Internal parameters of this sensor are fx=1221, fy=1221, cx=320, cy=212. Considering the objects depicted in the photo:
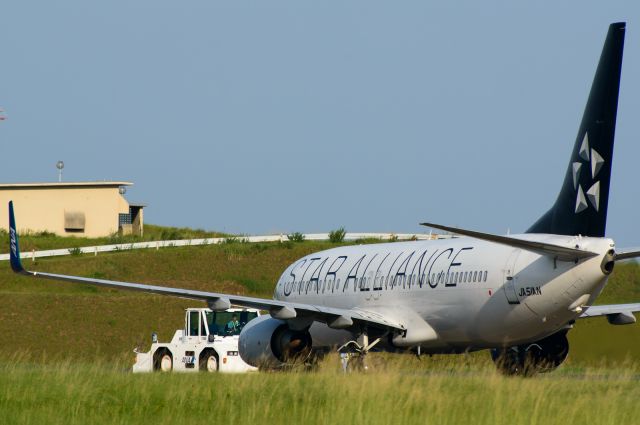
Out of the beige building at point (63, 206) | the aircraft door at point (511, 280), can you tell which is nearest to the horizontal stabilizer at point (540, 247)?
the aircraft door at point (511, 280)

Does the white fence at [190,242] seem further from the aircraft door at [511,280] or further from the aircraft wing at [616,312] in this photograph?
the aircraft door at [511,280]

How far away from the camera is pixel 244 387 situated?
17.7 metres

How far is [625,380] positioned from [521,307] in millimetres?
2947

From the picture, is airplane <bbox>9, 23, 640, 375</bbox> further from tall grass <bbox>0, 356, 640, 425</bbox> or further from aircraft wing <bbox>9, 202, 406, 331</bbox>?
tall grass <bbox>0, 356, 640, 425</bbox>

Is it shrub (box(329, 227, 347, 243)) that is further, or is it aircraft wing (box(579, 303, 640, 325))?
shrub (box(329, 227, 347, 243))

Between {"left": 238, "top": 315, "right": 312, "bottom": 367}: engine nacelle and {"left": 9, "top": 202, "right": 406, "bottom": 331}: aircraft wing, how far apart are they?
0.70 m

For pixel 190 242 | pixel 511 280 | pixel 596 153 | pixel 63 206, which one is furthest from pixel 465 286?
pixel 63 206

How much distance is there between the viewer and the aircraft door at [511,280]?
2353 centimetres

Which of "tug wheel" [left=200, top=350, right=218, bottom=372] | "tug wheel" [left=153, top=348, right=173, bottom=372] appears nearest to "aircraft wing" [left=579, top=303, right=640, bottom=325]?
"tug wheel" [left=200, top=350, right=218, bottom=372]

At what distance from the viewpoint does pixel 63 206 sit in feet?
252

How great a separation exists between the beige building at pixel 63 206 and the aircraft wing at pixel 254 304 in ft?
166

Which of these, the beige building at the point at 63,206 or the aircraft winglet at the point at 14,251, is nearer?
the aircraft winglet at the point at 14,251

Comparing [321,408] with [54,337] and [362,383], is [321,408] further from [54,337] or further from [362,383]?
[54,337]

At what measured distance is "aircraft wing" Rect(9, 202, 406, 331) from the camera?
25312mm
